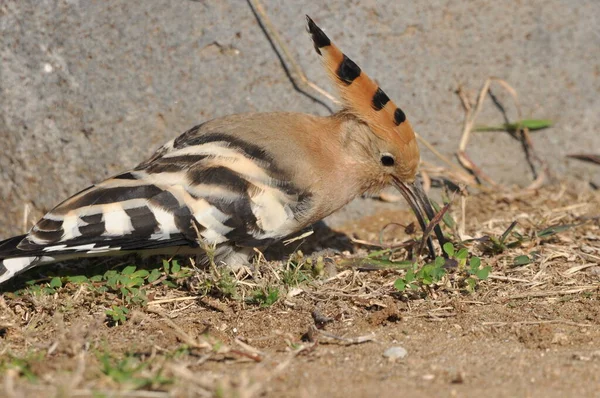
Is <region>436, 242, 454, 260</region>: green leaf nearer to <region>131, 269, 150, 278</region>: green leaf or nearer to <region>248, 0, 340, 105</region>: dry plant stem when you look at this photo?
<region>248, 0, 340, 105</region>: dry plant stem

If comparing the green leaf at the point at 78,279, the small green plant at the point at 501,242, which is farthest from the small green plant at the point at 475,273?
the green leaf at the point at 78,279

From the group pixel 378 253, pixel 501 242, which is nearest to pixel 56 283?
pixel 378 253

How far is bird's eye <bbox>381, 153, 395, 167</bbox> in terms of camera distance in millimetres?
3363

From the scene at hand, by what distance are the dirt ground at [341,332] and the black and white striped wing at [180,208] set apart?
7.5 inches

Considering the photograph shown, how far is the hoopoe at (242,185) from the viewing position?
2990 mm

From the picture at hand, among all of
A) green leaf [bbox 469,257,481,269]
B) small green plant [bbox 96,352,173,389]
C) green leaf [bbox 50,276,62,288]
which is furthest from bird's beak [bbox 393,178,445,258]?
small green plant [bbox 96,352,173,389]

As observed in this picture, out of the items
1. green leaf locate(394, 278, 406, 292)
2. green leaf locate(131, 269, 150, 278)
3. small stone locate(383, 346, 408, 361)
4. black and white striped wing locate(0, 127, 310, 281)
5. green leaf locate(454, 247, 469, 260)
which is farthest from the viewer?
green leaf locate(131, 269, 150, 278)

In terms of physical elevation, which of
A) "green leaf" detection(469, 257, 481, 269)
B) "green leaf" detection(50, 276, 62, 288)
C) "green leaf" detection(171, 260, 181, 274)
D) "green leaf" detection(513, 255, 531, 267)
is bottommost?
"green leaf" detection(513, 255, 531, 267)

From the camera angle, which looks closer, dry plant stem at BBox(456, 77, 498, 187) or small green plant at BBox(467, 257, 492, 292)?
small green plant at BBox(467, 257, 492, 292)

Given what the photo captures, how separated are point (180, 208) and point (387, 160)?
3.06 ft

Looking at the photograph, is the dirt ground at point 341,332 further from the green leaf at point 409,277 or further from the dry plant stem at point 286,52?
the dry plant stem at point 286,52

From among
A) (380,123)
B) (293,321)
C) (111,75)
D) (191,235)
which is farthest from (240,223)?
(111,75)

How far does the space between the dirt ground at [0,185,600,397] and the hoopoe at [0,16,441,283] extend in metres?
0.19

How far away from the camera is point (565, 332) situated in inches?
102
